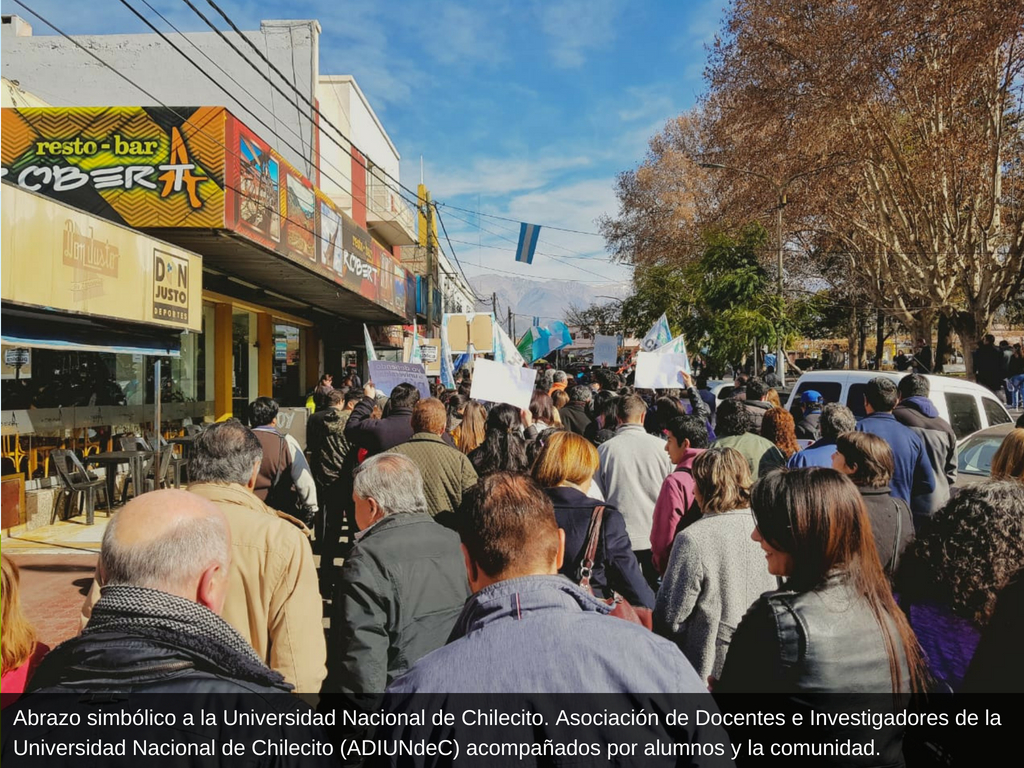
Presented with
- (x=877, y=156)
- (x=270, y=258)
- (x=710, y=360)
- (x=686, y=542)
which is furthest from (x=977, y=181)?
(x=686, y=542)

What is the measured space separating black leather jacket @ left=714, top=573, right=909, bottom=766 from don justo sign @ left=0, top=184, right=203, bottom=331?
24.5 feet

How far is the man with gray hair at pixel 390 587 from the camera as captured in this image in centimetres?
294

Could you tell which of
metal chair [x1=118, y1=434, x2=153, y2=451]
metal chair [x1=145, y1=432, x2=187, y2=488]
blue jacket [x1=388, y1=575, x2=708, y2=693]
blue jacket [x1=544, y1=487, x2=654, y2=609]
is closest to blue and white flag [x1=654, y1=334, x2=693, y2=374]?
blue jacket [x1=544, y1=487, x2=654, y2=609]

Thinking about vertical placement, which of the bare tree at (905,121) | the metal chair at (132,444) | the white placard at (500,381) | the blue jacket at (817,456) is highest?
the bare tree at (905,121)

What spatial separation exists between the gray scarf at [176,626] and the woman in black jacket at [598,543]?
215 centimetres

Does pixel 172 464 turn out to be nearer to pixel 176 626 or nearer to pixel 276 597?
pixel 276 597

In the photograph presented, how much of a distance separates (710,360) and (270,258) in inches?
592

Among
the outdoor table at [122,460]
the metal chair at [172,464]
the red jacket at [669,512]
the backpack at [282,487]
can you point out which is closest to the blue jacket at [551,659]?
→ the red jacket at [669,512]

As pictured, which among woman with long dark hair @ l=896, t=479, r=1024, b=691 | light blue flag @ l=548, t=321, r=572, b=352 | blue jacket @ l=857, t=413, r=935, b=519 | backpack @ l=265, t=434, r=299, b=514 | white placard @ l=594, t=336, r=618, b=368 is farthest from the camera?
light blue flag @ l=548, t=321, r=572, b=352

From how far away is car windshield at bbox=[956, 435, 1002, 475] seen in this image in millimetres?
6758

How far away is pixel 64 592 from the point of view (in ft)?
23.5

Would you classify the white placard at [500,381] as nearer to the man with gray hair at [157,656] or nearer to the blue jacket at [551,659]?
the man with gray hair at [157,656]

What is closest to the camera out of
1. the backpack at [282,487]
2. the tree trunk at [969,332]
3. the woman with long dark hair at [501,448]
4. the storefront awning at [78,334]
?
the woman with long dark hair at [501,448]

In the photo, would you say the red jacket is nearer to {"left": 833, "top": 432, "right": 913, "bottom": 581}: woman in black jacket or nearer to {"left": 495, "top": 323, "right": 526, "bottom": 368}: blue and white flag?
{"left": 833, "top": 432, "right": 913, "bottom": 581}: woman in black jacket
